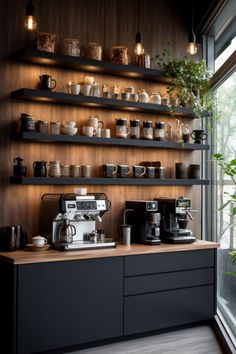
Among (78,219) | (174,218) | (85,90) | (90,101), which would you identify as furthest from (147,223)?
(85,90)

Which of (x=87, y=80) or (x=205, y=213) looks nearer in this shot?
(x=87, y=80)

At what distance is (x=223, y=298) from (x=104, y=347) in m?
1.43

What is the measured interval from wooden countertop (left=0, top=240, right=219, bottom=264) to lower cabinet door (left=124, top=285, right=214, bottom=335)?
364 mm

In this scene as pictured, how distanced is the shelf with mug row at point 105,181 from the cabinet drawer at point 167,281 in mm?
862

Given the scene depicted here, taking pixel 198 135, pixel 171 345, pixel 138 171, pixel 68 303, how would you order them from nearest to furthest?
pixel 68 303 → pixel 171 345 → pixel 138 171 → pixel 198 135

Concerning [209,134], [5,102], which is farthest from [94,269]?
[209,134]

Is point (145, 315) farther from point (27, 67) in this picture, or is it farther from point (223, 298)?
point (27, 67)

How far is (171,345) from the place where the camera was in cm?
378

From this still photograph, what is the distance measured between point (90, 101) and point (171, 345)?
213 cm

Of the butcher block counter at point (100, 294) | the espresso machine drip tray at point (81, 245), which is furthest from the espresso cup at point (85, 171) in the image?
the butcher block counter at point (100, 294)

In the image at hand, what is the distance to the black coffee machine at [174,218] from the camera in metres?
4.28

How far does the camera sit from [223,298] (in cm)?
456

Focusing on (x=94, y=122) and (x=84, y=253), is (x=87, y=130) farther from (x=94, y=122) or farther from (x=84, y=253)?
(x=84, y=253)

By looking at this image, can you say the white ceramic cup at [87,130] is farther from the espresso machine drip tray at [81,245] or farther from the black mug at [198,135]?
the black mug at [198,135]
